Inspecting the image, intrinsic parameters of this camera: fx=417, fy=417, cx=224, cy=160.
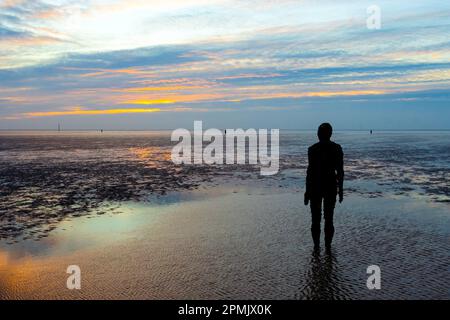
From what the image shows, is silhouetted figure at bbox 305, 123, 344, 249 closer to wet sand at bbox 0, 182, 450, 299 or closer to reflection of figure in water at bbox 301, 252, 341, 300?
wet sand at bbox 0, 182, 450, 299

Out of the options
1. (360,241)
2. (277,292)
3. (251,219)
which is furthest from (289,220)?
(277,292)

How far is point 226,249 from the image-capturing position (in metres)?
8.31

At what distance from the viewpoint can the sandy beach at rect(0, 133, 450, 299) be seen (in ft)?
20.5

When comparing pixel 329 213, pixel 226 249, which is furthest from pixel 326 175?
pixel 226 249

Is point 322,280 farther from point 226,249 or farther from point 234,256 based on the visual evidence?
point 226,249

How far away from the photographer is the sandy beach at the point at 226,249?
626 cm

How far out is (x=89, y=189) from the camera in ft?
57.1

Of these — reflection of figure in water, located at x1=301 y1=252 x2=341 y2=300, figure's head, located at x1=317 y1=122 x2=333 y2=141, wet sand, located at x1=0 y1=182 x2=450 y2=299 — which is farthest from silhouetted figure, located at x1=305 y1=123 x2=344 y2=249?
reflection of figure in water, located at x1=301 y1=252 x2=341 y2=300

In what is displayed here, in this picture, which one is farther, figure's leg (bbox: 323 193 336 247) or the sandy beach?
figure's leg (bbox: 323 193 336 247)

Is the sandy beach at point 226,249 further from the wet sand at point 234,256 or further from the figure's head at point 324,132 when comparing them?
the figure's head at point 324,132

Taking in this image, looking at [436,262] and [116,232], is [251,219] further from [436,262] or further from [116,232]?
[436,262]

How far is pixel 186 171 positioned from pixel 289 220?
46.5ft

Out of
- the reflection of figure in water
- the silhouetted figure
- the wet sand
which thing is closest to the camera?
the reflection of figure in water

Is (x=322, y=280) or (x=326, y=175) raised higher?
(x=326, y=175)
